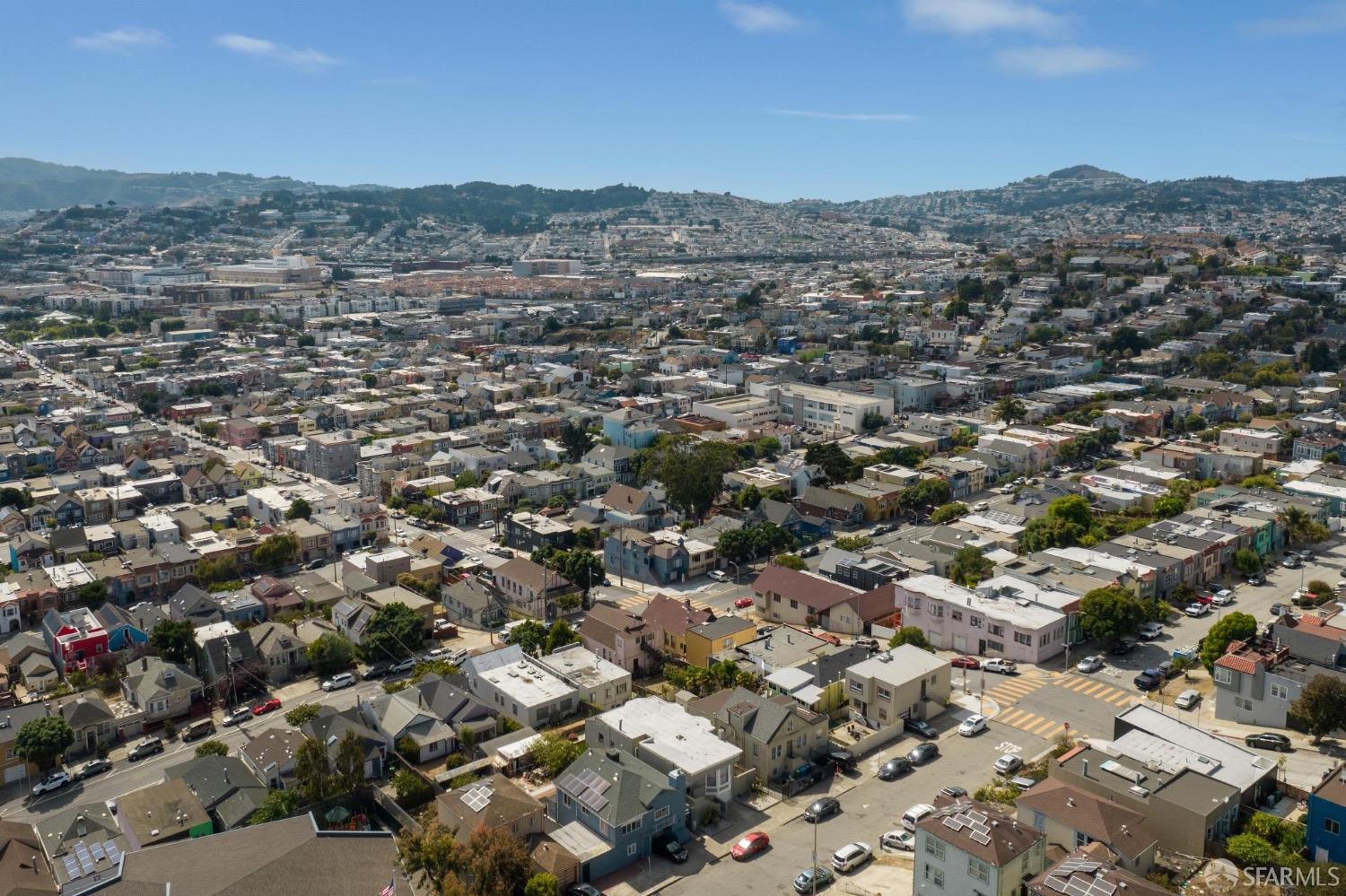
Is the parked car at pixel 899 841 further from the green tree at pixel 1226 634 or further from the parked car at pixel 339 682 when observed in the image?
the parked car at pixel 339 682

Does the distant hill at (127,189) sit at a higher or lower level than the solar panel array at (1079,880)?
higher

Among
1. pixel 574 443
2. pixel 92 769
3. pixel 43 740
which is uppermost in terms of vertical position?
pixel 574 443

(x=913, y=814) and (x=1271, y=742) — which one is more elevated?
(x=1271, y=742)

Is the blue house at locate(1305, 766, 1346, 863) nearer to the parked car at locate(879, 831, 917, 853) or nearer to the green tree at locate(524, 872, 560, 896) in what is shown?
the parked car at locate(879, 831, 917, 853)

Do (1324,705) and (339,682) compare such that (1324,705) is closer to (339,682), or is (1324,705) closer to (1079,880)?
(1079,880)

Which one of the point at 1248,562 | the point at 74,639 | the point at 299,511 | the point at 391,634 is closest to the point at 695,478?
the point at 391,634

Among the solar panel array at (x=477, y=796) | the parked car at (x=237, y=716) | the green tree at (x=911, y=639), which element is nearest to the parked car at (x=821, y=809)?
the solar panel array at (x=477, y=796)
